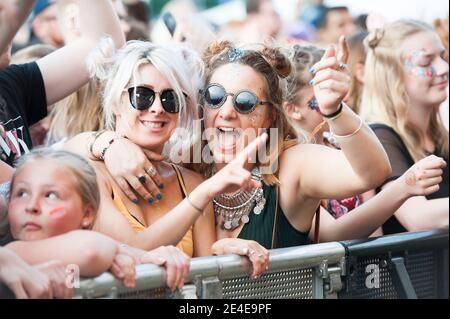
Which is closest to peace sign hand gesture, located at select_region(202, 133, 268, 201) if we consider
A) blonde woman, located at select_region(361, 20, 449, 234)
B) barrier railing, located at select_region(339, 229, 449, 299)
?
barrier railing, located at select_region(339, 229, 449, 299)

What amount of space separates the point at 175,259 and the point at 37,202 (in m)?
0.36

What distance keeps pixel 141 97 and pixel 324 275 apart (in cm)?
77

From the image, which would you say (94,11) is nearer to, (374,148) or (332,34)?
(374,148)

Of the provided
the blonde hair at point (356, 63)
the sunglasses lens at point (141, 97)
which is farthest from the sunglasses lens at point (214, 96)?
the blonde hair at point (356, 63)

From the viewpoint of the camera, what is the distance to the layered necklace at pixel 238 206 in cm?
278

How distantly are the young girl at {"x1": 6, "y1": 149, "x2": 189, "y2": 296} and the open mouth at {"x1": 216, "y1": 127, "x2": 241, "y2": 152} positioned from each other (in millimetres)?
604

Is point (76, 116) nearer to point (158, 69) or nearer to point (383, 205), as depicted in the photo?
point (158, 69)

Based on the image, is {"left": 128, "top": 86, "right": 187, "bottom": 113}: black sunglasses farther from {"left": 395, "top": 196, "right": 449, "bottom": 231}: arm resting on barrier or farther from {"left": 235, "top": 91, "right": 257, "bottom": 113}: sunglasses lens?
{"left": 395, "top": 196, "right": 449, "bottom": 231}: arm resting on barrier

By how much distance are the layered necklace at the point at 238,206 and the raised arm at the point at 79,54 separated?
0.64 metres

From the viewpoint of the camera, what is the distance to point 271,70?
9.50ft

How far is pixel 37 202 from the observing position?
2.07 metres

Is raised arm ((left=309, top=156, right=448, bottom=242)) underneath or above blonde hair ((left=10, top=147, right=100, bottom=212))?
underneath

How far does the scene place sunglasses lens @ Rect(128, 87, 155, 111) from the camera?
255 cm
